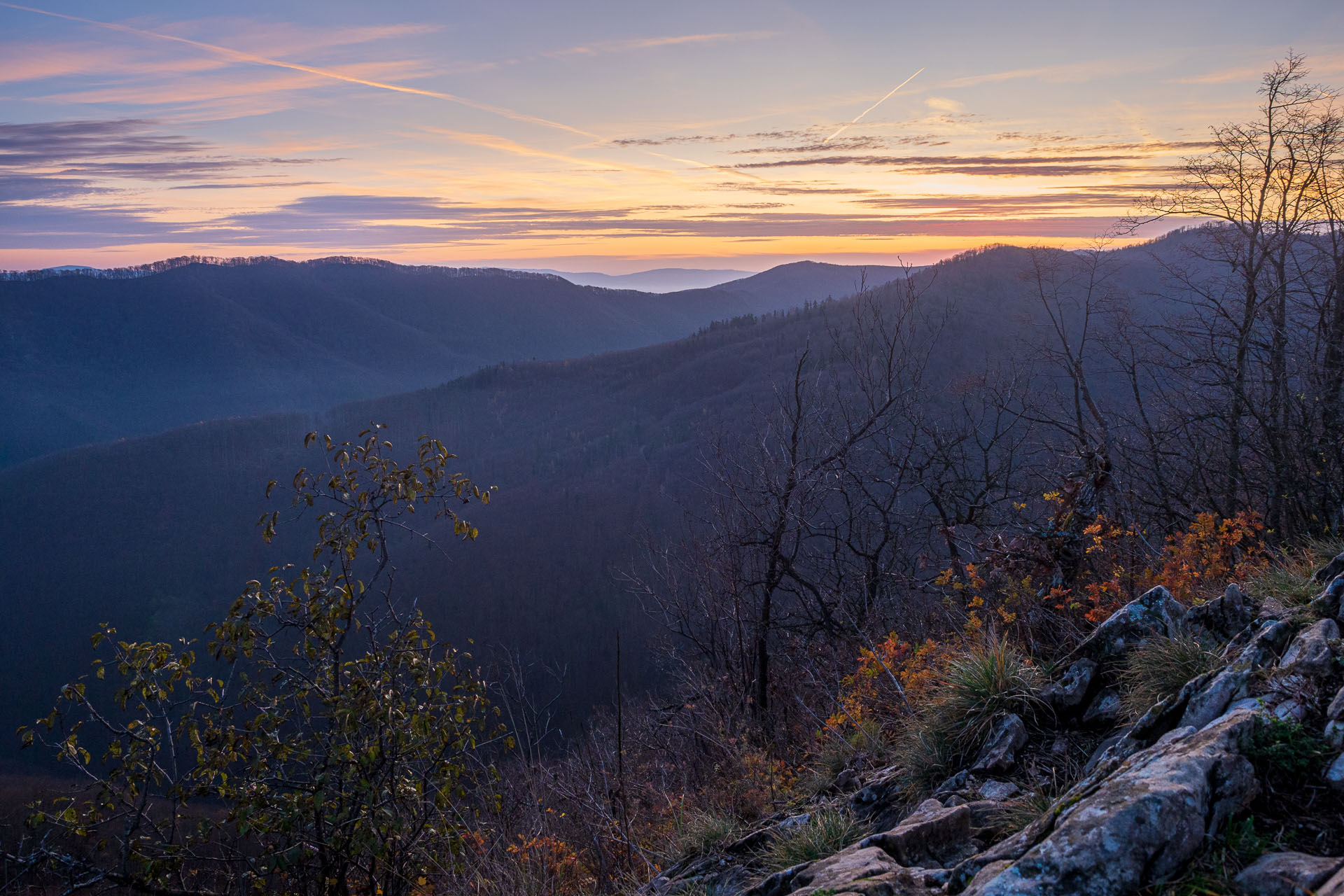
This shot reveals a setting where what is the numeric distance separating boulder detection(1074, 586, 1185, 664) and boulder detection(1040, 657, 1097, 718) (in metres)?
0.10

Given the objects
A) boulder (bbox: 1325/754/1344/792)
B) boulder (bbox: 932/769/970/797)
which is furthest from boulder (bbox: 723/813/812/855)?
boulder (bbox: 1325/754/1344/792)

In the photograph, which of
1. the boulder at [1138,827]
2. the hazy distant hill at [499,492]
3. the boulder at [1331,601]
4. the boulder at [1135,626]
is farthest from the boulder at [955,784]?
the hazy distant hill at [499,492]

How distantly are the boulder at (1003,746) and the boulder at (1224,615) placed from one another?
3.78ft

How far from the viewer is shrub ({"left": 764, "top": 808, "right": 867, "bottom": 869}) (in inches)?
159

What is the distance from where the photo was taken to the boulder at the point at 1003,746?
4145 millimetres

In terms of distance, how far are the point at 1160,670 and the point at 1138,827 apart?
183cm

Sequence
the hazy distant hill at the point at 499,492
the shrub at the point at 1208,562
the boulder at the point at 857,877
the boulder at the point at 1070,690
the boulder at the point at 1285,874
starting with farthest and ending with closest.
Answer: the hazy distant hill at the point at 499,492
the shrub at the point at 1208,562
the boulder at the point at 1070,690
the boulder at the point at 857,877
the boulder at the point at 1285,874

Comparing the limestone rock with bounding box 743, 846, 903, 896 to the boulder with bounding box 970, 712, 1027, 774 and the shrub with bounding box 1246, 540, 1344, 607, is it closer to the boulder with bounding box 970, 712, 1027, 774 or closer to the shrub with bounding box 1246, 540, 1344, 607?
the boulder with bounding box 970, 712, 1027, 774

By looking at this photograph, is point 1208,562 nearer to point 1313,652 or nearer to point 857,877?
point 1313,652

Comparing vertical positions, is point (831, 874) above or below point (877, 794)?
above

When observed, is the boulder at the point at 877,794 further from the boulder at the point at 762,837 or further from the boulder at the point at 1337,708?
the boulder at the point at 1337,708

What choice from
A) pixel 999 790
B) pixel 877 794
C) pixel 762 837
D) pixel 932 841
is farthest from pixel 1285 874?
pixel 762 837

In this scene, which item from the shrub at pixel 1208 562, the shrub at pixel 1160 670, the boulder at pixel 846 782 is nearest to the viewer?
the shrub at pixel 1160 670

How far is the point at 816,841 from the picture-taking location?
407cm
